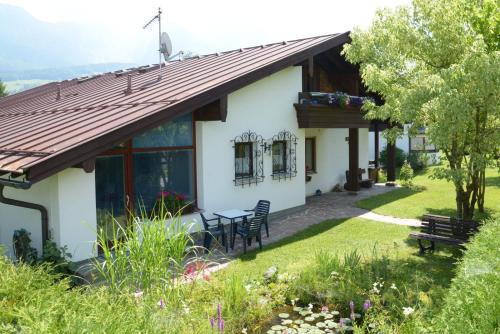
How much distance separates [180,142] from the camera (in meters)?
11.1

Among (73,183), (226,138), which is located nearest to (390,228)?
(226,138)

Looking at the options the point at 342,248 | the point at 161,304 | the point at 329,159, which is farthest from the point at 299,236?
the point at 329,159

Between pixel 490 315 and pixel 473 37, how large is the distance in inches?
295

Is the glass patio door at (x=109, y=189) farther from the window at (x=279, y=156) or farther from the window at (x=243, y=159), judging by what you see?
the window at (x=279, y=156)

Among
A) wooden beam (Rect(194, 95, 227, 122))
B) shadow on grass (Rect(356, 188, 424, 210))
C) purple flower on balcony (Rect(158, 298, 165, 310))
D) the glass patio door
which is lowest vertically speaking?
shadow on grass (Rect(356, 188, 424, 210))

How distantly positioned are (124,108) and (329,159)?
960 centimetres

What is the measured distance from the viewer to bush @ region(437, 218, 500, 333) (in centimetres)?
357

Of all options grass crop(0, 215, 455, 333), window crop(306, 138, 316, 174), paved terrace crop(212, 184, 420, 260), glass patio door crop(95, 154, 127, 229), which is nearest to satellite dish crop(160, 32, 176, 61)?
window crop(306, 138, 316, 174)

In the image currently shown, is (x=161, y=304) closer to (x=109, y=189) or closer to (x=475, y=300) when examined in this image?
(x=475, y=300)

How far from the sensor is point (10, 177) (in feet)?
26.5

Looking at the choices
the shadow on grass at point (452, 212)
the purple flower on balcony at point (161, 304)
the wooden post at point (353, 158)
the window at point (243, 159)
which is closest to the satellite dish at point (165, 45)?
the window at point (243, 159)

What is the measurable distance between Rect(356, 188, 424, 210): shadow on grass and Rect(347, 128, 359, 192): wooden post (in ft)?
3.15

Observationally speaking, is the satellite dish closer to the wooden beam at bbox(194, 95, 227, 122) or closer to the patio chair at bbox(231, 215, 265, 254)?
the wooden beam at bbox(194, 95, 227, 122)

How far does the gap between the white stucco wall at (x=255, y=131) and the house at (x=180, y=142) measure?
28 mm
